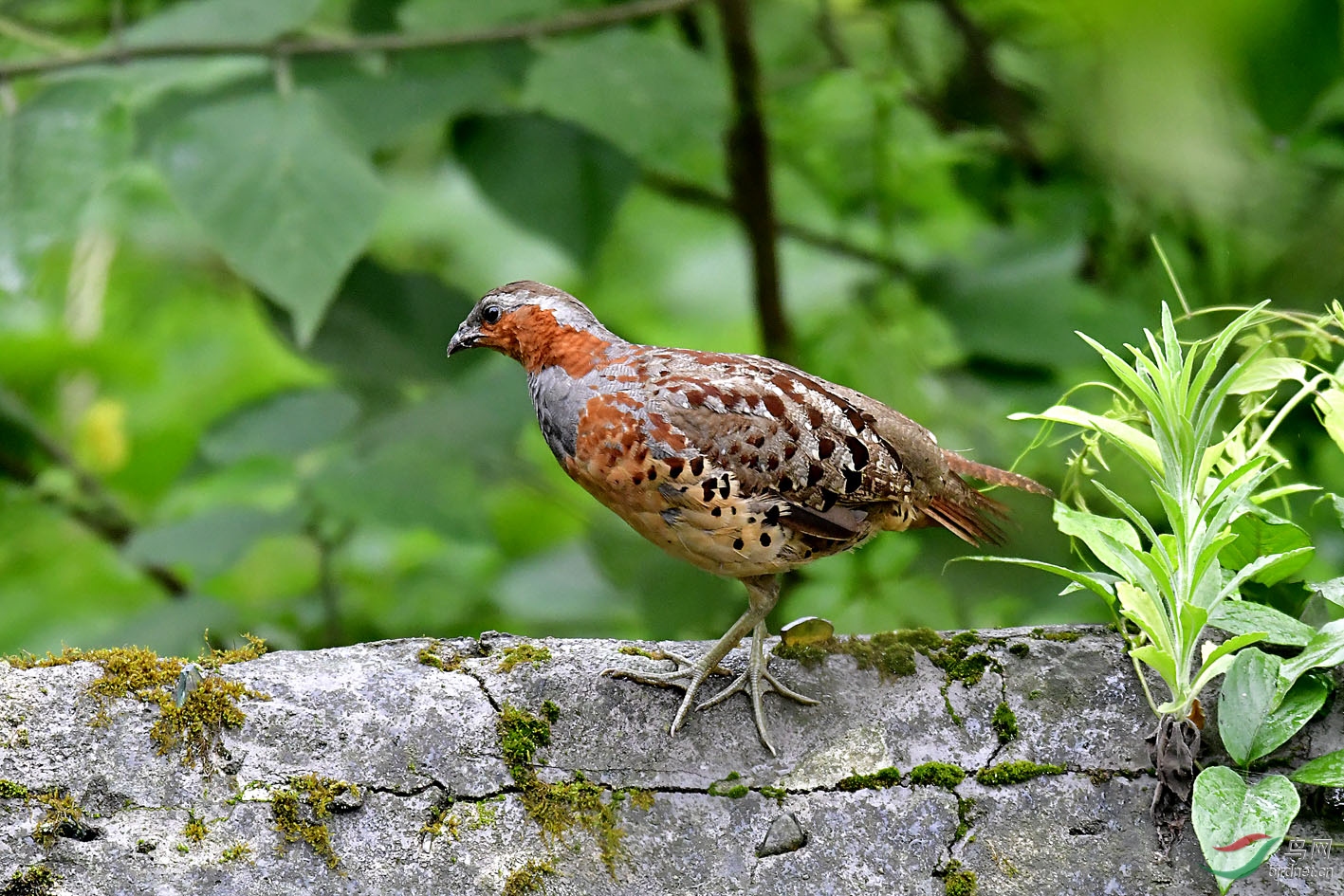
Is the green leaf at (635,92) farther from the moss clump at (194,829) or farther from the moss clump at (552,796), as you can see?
the moss clump at (194,829)

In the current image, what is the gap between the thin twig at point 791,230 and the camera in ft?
15.6

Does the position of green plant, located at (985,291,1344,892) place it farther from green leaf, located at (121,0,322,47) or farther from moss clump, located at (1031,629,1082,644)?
green leaf, located at (121,0,322,47)

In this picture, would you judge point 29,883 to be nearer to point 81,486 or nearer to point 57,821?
point 57,821

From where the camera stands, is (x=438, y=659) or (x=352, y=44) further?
(x=352, y=44)

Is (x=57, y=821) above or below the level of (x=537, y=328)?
below

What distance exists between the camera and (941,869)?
2.16 metres

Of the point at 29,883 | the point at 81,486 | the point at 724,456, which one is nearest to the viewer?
the point at 29,883

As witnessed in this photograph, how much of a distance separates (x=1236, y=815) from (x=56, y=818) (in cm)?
190

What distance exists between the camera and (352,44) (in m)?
3.95

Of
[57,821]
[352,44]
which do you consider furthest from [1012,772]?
[352,44]

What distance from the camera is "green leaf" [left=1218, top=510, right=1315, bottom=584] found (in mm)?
2348

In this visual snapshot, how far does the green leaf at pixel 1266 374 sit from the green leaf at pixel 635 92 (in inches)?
78.5

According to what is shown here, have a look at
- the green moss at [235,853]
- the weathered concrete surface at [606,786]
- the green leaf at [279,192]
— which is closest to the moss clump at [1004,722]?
the weathered concrete surface at [606,786]

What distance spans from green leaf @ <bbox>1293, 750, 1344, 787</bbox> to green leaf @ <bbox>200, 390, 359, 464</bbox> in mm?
3155
